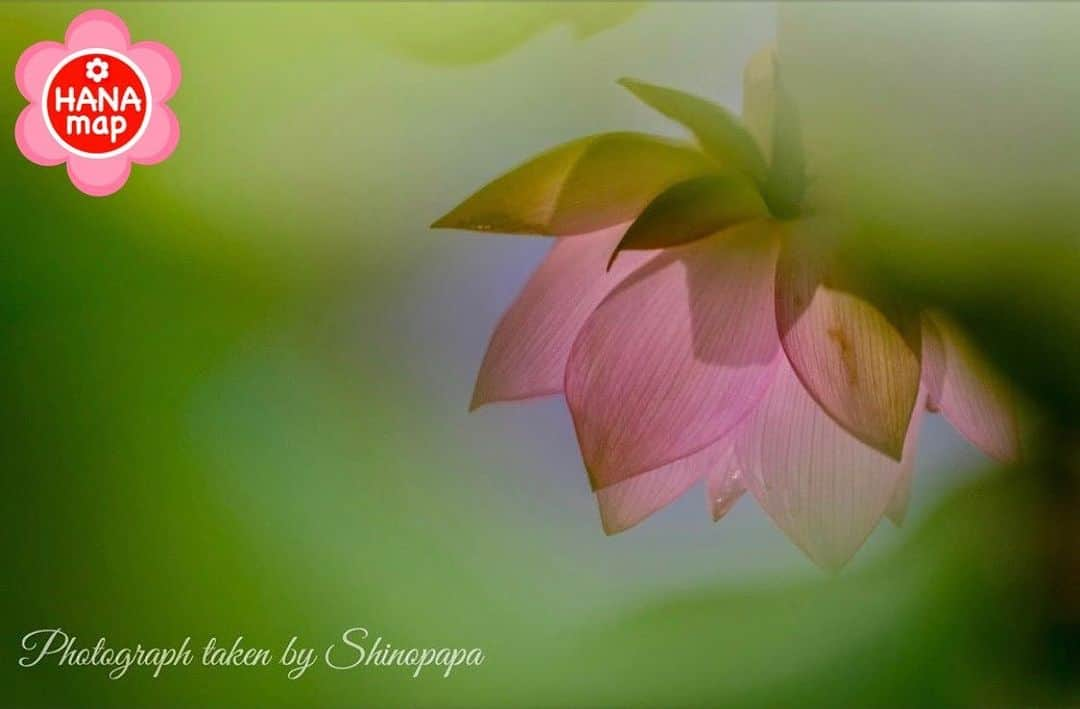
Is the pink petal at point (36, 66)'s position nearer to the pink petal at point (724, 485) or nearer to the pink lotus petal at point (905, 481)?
the pink petal at point (724, 485)

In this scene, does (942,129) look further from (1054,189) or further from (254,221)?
(254,221)

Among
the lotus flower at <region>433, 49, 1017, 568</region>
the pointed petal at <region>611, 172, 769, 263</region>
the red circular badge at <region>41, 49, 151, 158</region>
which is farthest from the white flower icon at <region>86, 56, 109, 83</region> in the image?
the pointed petal at <region>611, 172, 769, 263</region>

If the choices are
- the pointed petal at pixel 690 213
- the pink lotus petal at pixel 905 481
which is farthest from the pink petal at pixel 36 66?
the pink lotus petal at pixel 905 481

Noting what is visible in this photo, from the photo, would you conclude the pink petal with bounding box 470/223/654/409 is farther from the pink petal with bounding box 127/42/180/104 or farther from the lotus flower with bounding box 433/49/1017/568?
the pink petal with bounding box 127/42/180/104

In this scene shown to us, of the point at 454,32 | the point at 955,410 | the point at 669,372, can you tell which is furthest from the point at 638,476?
the point at 454,32

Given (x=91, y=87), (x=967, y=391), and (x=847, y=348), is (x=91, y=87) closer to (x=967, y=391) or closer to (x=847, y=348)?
(x=847, y=348)

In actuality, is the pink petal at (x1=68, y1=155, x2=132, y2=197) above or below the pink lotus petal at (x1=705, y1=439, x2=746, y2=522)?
above
